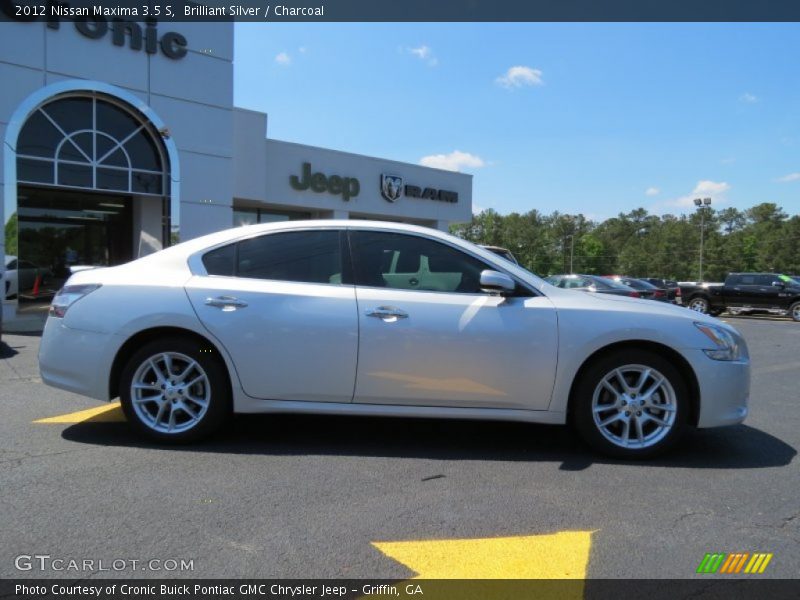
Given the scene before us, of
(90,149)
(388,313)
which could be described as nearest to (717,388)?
(388,313)

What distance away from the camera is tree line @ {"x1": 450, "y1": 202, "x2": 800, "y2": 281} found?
83062mm

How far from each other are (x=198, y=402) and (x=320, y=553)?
185 cm

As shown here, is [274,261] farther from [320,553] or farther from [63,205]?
[63,205]

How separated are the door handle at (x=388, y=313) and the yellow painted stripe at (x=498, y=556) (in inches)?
61.7

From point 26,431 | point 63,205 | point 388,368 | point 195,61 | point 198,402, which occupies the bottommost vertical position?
point 26,431

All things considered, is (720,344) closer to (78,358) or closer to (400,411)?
(400,411)

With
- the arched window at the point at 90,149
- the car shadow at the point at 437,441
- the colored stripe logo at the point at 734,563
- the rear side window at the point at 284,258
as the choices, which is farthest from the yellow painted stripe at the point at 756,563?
the arched window at the point at 90,149

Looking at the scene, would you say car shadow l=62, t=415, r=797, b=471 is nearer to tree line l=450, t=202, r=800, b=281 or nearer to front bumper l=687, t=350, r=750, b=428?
front bumper l=687, t=350, r=750, b=428

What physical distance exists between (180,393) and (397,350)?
5.05 ft

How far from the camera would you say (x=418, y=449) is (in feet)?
14.0

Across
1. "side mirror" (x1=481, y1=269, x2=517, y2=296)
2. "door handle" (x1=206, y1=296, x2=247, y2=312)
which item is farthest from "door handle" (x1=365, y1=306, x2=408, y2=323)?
"door handle" (x1=206, y1=296, x2=247, y2=312)

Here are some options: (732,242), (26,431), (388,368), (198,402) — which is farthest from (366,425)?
(732,242)

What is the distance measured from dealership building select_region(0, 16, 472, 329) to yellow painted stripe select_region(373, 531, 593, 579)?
13.2 meters

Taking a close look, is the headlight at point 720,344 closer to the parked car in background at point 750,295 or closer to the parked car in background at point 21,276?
the parked car in background at point 21,276
